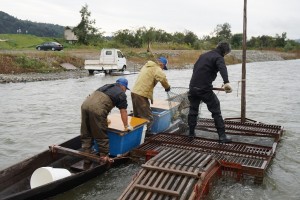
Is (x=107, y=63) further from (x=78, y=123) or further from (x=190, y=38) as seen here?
(x=190, y=38)

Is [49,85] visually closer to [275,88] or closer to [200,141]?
[275,88]

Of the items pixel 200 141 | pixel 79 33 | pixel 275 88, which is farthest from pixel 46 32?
pixel 200 141

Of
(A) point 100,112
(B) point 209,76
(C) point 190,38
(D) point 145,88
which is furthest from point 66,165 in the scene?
(C) point 190,38

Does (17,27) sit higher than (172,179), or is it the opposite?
(17,27)

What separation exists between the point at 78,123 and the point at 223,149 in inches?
248

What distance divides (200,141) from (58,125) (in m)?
5.64

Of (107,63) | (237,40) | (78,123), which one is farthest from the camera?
(237,40)

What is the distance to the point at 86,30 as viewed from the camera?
48938 millimetres

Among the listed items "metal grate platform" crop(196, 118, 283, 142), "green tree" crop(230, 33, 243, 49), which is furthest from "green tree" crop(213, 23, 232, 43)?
"metal grate platform" crop(196, 118, 283, 142)

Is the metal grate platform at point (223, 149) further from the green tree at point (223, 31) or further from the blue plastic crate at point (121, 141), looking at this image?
the green tree at point (223, 31)

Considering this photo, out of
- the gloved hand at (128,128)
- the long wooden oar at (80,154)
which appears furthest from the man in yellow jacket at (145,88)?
the long wooden oar at (80,154)

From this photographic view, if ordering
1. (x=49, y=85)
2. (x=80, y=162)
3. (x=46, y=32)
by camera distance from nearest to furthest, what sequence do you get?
1. (x=80, y=162)
2. (x=49, y=85)
3. (x=46, y=32)

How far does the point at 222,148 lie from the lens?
746 centimetres

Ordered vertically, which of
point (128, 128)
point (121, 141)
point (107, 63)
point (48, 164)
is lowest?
point (48, 164)
